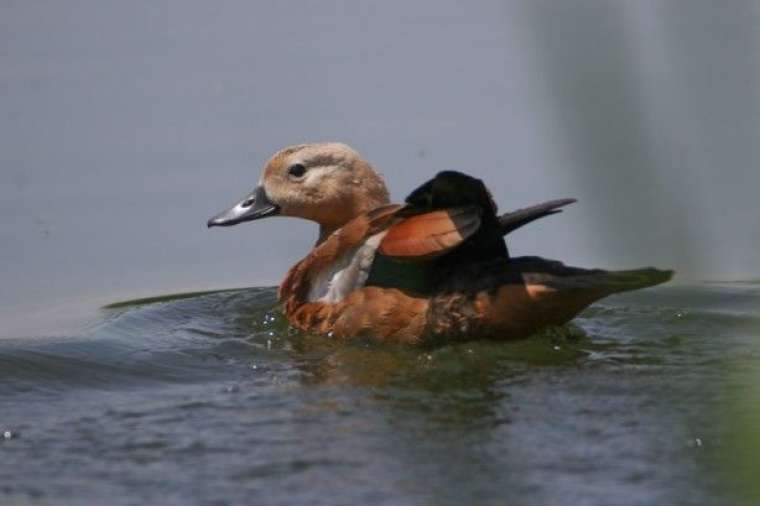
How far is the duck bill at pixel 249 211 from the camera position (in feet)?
23.2

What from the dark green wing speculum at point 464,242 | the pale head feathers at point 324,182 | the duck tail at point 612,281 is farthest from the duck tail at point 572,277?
the pale head feathers at point 324,182

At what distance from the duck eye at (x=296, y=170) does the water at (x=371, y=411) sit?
776 millimetres

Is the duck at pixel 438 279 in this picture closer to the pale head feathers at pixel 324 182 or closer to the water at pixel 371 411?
the water at pixel 371 411

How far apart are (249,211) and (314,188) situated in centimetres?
37

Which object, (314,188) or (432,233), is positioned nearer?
(432,233)

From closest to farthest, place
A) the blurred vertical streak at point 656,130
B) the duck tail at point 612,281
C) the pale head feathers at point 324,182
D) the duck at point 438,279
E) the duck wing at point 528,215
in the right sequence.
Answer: the blurred vertical streak at point 656,130, the duck tail at point 612,281, the duck wing at point 528,215, the duck at point 438,279, the pale head feathers at point 324,182

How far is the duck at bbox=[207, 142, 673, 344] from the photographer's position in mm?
5387

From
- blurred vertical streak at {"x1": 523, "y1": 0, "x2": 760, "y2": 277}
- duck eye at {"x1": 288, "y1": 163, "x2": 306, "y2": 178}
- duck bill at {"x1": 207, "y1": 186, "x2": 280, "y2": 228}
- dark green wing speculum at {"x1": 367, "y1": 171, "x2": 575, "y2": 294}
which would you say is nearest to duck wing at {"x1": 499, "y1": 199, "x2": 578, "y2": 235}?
dark green wing speculum at {"x1": 367, "y1": 171, "x2": 575, "y2": 294}

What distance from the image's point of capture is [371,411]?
14.7 feet

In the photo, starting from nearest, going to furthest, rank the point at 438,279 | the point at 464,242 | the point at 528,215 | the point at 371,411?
the point at 371,411, the point at 528,215, the point at 464,242, the point at 438,279

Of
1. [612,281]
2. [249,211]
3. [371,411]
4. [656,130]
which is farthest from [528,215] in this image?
[656,130]

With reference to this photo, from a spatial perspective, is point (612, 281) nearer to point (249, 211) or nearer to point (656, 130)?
point (249, 211)

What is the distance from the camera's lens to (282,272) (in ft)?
25.0

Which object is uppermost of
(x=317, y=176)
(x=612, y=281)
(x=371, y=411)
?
(x=317, y=176)
